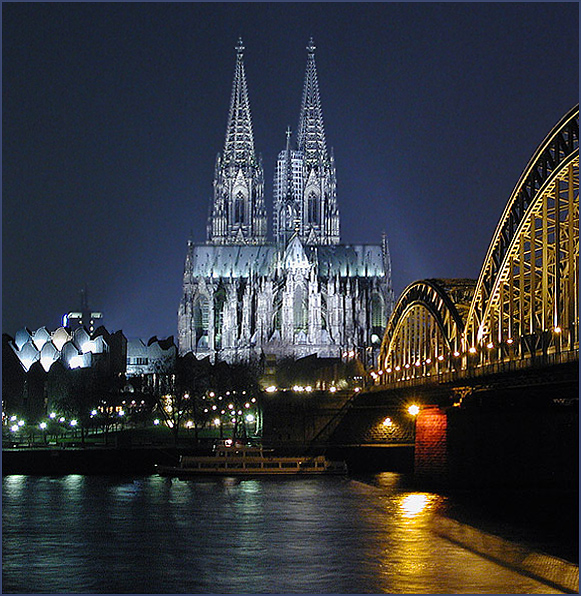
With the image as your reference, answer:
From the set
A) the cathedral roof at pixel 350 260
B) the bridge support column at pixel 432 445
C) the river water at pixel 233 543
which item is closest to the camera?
the river water at pixel 233 543

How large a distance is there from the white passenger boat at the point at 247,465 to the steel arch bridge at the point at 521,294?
800 cm

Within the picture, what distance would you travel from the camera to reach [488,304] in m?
67.8

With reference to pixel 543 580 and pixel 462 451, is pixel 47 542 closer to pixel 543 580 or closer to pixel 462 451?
pixel 543 580

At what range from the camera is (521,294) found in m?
61.7

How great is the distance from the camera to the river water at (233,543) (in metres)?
38.7

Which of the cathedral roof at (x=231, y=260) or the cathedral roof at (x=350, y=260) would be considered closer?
the cathedral roof at (x=350, y=260)

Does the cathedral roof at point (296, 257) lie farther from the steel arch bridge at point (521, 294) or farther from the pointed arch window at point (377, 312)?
the steel arch bridge at point (521, 294)

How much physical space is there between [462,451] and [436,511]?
12567 millimetres

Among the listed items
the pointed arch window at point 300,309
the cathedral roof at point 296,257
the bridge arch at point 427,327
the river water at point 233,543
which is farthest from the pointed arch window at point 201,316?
the river water at point 233,543

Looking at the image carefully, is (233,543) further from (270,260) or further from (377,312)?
(270,260)

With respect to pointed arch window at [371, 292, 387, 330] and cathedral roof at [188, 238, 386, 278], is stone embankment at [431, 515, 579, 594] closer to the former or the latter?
pointed arch window at [371, 292, 387, 330]

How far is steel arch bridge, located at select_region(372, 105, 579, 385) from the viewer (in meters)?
52.8

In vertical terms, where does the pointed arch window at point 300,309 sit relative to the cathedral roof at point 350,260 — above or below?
below

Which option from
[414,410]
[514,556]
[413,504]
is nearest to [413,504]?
[413,504]
